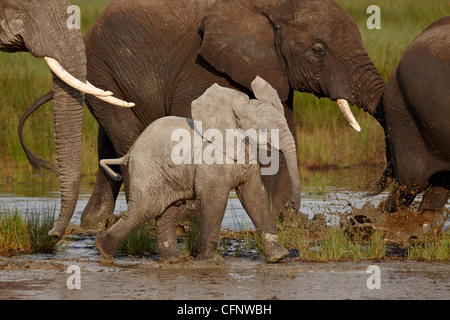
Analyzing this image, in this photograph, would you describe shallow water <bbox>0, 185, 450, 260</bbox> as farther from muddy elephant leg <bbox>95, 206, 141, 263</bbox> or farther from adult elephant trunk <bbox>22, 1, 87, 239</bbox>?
adult elephant trunk <bbox>22, 1, 87, 239</bbox>

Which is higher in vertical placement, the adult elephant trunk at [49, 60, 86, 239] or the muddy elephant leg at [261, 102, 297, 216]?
the adult elephant trunk at [49, 60, 86, 239]

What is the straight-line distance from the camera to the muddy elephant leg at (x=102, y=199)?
879 centimetres

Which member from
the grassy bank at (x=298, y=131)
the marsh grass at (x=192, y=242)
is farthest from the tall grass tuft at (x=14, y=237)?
the grassy bank at (x=298, y=131)

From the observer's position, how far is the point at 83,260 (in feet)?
22.3

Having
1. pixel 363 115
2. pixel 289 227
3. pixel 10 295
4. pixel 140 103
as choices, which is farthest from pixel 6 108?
pixel 10 295

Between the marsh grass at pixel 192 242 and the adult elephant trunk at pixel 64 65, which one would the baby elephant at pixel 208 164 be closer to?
the marsh grass at pixel 192 242

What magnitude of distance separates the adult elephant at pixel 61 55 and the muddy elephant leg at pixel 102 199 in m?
2.23

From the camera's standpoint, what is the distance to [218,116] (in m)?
6.49


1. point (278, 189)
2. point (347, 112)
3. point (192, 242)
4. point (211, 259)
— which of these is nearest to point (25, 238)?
point (192, 242)

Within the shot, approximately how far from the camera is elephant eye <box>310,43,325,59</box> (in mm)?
7949

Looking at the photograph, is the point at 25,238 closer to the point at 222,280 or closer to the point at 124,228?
the point at 124,228

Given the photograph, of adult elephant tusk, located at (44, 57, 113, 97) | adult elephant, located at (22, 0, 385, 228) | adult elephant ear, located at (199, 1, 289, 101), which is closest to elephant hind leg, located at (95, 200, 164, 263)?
adult elephant tusk, located at (44, 57, 113, 97)

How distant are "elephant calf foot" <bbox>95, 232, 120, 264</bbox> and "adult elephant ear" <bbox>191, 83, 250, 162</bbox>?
3.15 ft

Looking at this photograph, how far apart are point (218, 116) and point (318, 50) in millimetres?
1784
